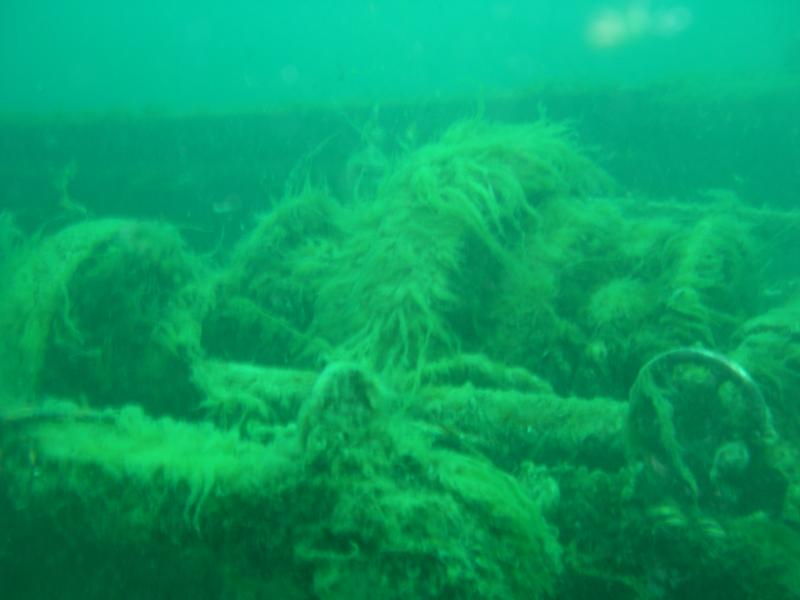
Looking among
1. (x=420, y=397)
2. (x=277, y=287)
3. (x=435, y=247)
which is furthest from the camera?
(x=277, y=287)

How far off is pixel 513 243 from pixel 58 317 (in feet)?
8.22

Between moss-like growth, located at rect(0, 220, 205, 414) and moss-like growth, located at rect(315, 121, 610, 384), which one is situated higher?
moss-like growth, located at rect(315, 121, 610, 384)

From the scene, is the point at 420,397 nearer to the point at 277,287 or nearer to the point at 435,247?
the point at 435,247

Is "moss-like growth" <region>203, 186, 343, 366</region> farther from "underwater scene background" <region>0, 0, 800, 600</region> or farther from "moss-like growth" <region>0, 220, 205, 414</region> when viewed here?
"moss-like growth" <region>0, 220, 205, 414</region>

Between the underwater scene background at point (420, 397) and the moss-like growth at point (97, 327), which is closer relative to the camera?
the underwater scene background at point (420, 397)

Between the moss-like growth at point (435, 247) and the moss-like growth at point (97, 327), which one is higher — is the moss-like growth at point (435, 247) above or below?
above

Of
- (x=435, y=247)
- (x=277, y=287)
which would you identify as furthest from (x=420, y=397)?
(x=277, y=287)

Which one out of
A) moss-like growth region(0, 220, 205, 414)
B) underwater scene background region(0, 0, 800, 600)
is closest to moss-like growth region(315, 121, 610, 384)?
underwater scene background region(0, 0, 800, 600)

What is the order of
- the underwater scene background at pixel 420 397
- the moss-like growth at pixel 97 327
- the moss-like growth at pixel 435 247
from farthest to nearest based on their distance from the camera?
the moss-like growth at pixel 435 247, the moss-like growth at pixel 97 327, the underwater scene background at pixel 420 397

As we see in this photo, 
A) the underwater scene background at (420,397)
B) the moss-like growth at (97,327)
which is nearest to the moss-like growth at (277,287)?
the underwater scene background at (420,397)

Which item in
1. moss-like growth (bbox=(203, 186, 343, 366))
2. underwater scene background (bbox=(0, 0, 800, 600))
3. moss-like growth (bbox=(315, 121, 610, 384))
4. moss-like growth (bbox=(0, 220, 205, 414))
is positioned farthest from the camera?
moss-like growth (bbox=(203, 186, 343, 366))

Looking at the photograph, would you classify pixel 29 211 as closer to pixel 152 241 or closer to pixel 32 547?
pixel 152 241

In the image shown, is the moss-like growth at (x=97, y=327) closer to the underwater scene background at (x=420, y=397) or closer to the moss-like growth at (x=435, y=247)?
the underwater scene background at (x=420, y=397)

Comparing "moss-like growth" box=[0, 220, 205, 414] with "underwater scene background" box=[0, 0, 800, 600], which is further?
"moss-like growth" box=[0, 220, 205, 414]
